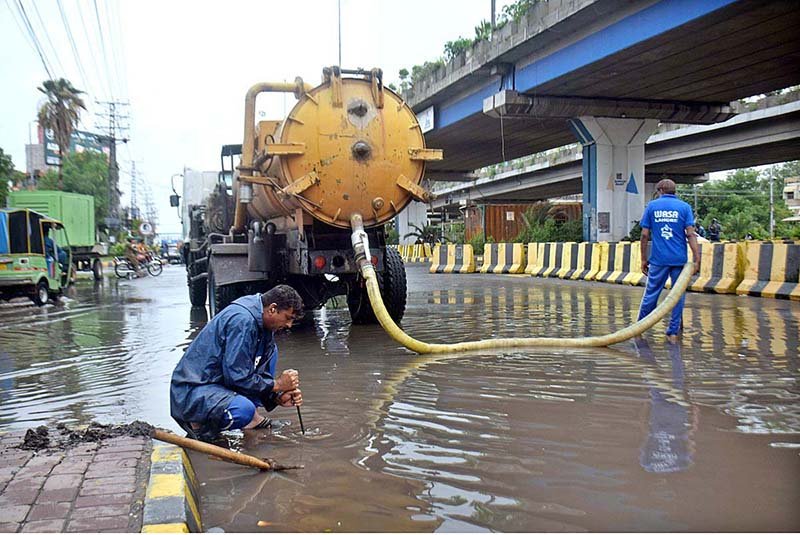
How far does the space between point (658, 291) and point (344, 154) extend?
3861 mm

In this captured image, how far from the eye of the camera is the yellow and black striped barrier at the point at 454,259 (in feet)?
80.8

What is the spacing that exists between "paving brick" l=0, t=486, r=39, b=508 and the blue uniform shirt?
21.4ft

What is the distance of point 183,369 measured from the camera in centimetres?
430

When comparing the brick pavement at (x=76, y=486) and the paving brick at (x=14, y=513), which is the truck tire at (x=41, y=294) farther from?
the paving brick at (x=14, y=513)

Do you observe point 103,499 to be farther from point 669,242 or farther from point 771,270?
point 771,270

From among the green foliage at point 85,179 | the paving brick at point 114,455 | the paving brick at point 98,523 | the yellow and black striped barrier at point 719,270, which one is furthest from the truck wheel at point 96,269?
the paving brick at point 98,523

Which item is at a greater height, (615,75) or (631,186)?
(615,75)

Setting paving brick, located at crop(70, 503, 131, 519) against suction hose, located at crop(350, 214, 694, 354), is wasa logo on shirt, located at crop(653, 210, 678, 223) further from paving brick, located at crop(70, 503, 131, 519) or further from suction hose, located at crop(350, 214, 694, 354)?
paving brick, located at crop(70, 503, 131, 519)

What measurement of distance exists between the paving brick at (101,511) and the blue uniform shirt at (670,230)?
20.9ft

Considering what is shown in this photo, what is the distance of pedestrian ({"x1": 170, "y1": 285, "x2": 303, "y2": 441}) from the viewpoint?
421 centimetres

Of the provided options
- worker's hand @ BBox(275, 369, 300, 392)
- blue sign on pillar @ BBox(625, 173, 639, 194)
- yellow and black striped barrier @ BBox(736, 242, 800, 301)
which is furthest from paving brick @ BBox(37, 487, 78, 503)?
blue sign on pillar @ BBox(625, 173, 639, 194)

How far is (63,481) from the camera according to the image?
3.34 m

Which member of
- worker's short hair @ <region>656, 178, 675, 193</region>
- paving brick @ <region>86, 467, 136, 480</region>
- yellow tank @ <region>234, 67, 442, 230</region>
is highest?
yellow tank @ <region>234, 67, 442, 230</region>

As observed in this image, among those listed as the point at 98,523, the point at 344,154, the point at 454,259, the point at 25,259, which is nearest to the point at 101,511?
the point at 98,523
